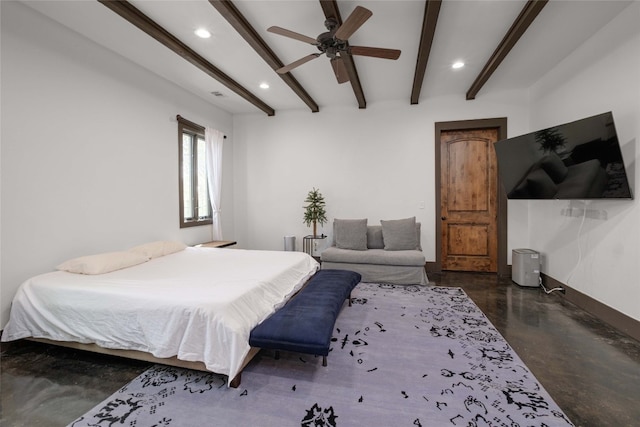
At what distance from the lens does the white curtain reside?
193 inches

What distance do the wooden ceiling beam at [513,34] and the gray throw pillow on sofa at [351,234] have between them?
273cm

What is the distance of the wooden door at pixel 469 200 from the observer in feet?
15.9

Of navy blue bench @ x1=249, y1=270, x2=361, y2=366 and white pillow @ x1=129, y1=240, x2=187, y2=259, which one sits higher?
→ white pillow @ x1=129, y1=240, x2=187, y2=259

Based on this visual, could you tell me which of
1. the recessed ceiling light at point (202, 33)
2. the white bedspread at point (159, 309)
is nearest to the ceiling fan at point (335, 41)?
the recessed ceiling light at point (202, 33)

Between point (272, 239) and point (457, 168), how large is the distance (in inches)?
147

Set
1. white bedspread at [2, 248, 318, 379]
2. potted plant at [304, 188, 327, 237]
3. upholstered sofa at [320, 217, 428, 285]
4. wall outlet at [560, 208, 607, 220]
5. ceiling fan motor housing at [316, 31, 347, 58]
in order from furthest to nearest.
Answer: potted plant at [304, 188, 327, 237], upholstered sofa at [320, 217, 428, 285], wall outlet at [560, 208, 607, 220], ceiling fan motor housing at [316, 31, 347, 58], white bedspread at [2, 248, 318, 379]

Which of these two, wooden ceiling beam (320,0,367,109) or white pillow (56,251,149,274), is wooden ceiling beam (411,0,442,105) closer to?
wooden ceiling beam (320,0,367,109)

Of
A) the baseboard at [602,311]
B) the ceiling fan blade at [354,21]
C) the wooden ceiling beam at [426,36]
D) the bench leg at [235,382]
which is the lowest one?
the bench leg at [235,382]

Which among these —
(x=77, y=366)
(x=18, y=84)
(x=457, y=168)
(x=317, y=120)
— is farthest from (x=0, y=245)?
(x=457, y=168)

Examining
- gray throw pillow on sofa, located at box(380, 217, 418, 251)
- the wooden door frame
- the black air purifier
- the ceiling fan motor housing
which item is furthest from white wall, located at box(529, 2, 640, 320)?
the ceiling fan motor housing

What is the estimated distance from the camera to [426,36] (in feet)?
9.44

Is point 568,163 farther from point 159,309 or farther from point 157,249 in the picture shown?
point 157,249

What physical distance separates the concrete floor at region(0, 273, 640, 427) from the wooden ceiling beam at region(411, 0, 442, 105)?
303 centimetres

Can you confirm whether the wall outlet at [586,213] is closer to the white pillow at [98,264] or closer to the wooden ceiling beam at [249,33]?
the wooden ceiling beam at [249,33]
